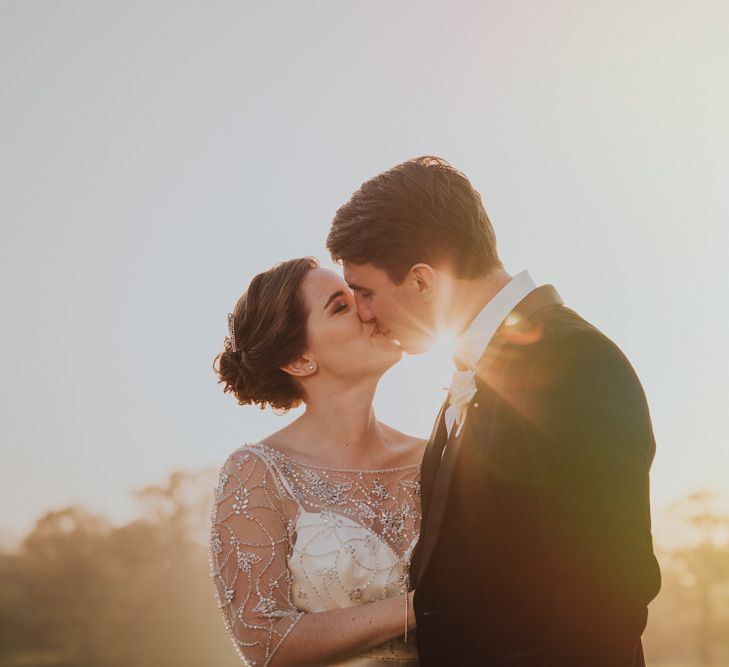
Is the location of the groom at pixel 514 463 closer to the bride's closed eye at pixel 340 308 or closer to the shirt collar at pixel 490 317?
the shirt collar at pixel 490 317

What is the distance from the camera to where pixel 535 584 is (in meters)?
3.22

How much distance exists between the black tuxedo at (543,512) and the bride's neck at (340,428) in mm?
1861

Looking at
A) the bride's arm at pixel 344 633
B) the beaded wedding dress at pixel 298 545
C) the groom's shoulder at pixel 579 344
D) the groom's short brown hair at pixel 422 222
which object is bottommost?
the bride's arm at pixel 344 633

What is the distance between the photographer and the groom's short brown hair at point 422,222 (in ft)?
13.4

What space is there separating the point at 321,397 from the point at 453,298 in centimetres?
188

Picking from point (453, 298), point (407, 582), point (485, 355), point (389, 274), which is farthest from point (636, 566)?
point (407, 582)

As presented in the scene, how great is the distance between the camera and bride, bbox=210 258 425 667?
4.75 meters

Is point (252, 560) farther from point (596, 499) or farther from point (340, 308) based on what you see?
point (596, 499)

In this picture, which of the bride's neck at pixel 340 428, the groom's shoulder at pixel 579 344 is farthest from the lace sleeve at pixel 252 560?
the groom's shoulder at pixel 579 344

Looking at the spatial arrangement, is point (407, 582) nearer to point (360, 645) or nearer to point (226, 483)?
point (360, 645)

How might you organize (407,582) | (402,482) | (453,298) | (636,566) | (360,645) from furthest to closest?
1. (402,482)
2. (407,582)
3. (360,645)
4. (453,298)
5. (636,566)

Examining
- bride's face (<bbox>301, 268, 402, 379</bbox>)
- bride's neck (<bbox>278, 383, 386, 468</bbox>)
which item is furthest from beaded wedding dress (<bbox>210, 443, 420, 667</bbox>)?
bride's face (<bbox>301, 268, 402, 379</bbox>)

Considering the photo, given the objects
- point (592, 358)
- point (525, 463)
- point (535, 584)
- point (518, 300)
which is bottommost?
point (535, 584)

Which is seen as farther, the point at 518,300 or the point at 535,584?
the point at 518,300
